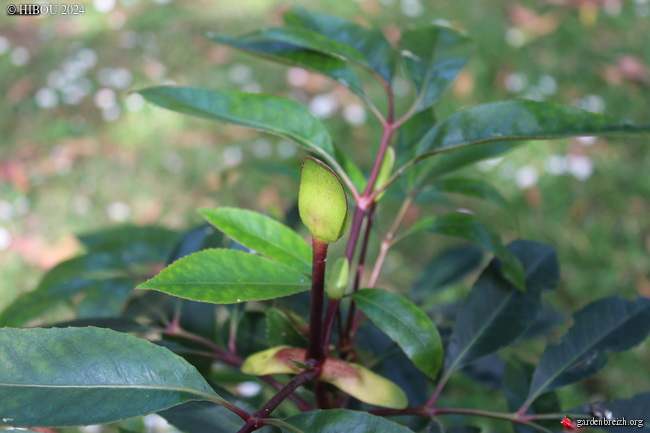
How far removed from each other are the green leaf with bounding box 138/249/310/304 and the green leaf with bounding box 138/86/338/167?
14cm

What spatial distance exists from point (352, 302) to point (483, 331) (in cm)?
15

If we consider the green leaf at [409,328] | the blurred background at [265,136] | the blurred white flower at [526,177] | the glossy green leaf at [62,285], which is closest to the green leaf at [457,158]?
the green leaf at [409,328]

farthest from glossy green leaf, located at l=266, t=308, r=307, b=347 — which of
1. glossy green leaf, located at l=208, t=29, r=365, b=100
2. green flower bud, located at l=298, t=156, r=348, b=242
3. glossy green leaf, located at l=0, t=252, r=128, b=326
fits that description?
glossy green leaf, located at l=0, t=252, r=128, b=326

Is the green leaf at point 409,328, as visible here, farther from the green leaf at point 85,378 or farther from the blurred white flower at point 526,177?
the blurred white flower at point 526,177

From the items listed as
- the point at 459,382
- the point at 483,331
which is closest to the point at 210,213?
the point at 483,331

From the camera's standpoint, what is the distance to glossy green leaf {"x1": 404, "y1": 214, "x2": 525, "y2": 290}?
565 millimetres

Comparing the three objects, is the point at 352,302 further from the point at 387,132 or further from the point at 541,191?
the point at 541,191

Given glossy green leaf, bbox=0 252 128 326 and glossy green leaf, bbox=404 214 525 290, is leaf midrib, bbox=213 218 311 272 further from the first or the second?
glossy green leaf, bbox=0 252 128 326

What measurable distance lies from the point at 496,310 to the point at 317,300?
25 centimetres

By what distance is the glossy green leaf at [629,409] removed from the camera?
0.53m

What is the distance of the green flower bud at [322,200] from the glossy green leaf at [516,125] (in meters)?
0.14

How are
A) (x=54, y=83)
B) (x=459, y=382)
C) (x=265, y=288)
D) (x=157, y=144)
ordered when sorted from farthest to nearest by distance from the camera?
(x=54, y=83), (x=157, y=144), (x=459, y=382), (x=265, y=288)

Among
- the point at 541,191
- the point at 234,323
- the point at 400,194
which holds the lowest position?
the point at 541,191

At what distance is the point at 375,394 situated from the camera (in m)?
0.49
